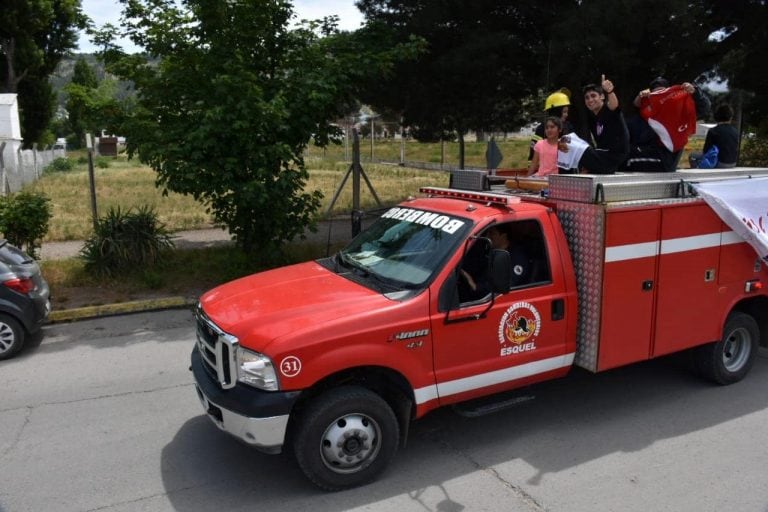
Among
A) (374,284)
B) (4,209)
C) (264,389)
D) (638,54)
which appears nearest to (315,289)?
(374,284)

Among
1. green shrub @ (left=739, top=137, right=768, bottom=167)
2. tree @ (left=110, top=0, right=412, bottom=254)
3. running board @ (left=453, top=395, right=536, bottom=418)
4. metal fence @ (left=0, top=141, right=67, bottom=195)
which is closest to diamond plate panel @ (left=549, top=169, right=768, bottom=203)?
running board @ (left=453, top=395, right=536, bottom=418)

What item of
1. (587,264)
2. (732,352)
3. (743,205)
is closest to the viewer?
(587,264)

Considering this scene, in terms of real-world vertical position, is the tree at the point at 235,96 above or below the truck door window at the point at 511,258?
above

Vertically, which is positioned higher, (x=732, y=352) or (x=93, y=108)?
(x=93, y=108)

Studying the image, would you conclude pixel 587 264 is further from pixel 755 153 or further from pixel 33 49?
pixel 33 49

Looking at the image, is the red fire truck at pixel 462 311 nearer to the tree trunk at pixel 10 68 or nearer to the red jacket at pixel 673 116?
the red jacket at pixel 673 116

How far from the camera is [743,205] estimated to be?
5.66 meters

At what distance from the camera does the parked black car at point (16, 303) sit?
6.79m

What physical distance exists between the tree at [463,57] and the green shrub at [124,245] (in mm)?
5594

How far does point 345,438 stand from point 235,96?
5.72 m

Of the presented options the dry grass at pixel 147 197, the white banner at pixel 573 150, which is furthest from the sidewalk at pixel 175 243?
the white banner at pixel 573 150

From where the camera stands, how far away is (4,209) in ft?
30.3

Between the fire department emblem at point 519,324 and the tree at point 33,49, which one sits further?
the tree at point 33,49

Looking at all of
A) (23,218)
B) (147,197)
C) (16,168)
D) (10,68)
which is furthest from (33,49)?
(23,218)
